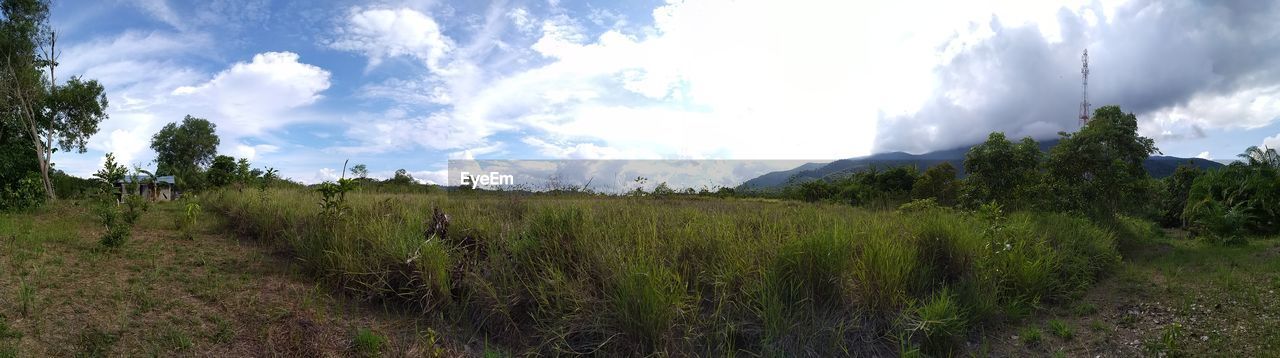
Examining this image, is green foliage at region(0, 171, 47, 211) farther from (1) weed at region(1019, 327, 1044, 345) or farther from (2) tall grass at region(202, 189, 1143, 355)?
(1) weed at region(1019, 327, 1044, 345)

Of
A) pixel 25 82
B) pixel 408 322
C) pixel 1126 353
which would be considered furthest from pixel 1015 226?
pixel 25 82

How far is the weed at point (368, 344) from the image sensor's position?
169 inches

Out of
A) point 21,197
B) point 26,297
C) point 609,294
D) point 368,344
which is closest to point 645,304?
point 609,294

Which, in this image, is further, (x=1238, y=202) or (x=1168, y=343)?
(x=1238, y=202)

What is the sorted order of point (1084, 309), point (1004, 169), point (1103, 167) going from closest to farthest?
point (1084, 309) → point (1103, 167) → point (1004, 169)

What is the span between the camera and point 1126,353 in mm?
5086

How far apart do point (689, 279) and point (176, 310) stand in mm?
4277

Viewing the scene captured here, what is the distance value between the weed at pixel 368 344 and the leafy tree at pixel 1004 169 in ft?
40.7

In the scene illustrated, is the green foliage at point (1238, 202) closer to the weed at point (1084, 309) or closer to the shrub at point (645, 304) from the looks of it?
the weed at point (1084, 309)

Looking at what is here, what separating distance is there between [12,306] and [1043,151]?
53.6 feet

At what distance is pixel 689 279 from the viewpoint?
17.0 ft

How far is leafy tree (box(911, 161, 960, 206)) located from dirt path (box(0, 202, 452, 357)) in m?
22.3

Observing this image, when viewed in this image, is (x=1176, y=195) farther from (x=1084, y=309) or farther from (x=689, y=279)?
(x=689, y=279)

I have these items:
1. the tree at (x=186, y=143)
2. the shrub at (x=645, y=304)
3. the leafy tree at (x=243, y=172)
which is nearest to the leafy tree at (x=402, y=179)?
the leafy tree at (x=243, y=172)
